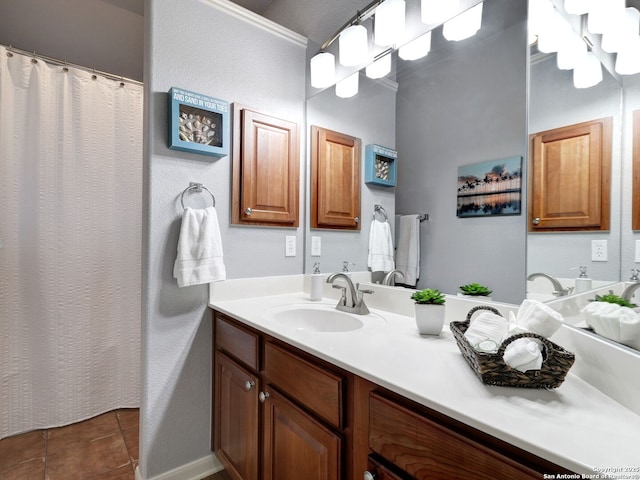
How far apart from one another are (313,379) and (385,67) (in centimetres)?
139

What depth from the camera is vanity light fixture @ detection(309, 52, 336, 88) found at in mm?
1799

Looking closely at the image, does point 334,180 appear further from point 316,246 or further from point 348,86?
point 348,86

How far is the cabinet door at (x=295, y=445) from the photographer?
35.3 inches

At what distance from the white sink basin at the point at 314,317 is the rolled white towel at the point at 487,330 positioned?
1.77 feet

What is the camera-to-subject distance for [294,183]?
185 centimetres

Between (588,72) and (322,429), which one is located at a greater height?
(588,72)

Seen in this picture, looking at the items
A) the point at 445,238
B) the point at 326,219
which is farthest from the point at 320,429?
the point at 326,219

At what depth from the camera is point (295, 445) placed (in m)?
1.03

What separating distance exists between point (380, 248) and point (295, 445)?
897mm

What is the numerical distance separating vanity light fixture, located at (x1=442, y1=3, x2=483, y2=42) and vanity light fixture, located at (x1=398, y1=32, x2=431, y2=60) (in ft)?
0.24

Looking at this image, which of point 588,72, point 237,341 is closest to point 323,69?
point 588,72

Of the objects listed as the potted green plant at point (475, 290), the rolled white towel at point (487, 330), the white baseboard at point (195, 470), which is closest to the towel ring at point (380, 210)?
the potted green plant at point (475, 290)

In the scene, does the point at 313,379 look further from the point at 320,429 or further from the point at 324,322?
the point at 324,322

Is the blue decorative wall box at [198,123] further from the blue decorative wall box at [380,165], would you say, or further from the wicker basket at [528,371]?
the wicker basket at [528,371]
